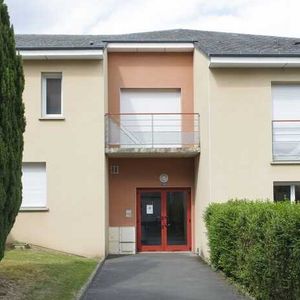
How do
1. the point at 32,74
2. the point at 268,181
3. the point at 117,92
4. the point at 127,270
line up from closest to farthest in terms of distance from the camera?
1. the point at 127,270
2. the point at 268,181
3. the point at 32,74
4. the point at 117,92

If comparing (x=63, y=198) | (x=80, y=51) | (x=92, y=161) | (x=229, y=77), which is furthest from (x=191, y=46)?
(x=63, y=198)

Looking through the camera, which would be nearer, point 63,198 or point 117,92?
point 63,198

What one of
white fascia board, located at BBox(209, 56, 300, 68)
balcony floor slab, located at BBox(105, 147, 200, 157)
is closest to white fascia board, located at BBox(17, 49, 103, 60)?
balcony floor slab, located at BBox(105, 147, 200, 157)

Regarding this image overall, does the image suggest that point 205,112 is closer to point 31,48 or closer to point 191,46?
point 191,46

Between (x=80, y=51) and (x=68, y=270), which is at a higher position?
(x=80, y=51)

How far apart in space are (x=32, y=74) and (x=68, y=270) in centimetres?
784

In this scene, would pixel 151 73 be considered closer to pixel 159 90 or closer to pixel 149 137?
pixel 159 90

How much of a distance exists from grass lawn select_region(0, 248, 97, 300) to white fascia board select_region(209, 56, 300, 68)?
280 inches

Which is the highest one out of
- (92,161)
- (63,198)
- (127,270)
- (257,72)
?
(257,72)

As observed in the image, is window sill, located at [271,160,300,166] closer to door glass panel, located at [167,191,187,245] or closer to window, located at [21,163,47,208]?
door glass panel, located at [167,191,187,245]

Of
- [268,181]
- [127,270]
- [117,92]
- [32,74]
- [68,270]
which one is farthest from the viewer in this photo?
[117,92]

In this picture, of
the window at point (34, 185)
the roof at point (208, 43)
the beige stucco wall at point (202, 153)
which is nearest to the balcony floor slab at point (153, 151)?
the beige stucco wall at point (202, 153)

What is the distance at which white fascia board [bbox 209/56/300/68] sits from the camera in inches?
712

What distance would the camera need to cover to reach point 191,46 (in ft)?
68.9
